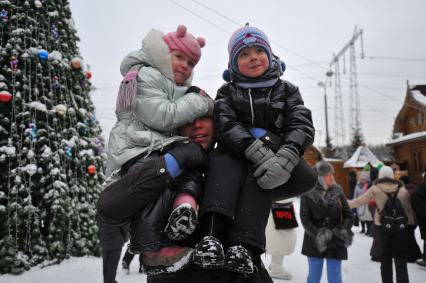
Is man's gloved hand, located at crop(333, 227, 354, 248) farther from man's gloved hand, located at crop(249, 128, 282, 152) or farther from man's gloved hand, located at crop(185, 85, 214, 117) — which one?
man's gloved hand, located at crop(185, 85, 214, 117)

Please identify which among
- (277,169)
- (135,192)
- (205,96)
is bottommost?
(135,192)

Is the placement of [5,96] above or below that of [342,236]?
above

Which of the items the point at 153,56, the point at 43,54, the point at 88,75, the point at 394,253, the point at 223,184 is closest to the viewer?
the point at 223,184

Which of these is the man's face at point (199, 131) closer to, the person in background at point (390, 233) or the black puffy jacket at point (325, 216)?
the black puffy jacket at point (325, 216)

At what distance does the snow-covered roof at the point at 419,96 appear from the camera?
2155cm

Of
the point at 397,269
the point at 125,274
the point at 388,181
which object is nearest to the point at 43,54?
the point at 125,274

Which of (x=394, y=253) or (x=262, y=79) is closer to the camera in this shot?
(x=262, y=79)

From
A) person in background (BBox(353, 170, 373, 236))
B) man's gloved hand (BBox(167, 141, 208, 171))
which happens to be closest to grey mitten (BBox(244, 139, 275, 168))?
man's gloved hand (BBox(167, 141, 208, 171))

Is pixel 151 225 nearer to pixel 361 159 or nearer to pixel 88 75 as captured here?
pixel 88 75

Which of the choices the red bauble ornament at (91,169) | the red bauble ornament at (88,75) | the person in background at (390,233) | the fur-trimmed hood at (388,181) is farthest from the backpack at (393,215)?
the red bauble ornament at (88,75)

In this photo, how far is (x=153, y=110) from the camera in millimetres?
1912

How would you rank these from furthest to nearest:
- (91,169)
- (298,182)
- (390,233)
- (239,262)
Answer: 1. (91,169)
2. (390,233)
3. (298,182)
4. (239,262)

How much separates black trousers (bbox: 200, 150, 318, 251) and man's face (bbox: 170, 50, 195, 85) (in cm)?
58

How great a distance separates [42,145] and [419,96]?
23.8 m
